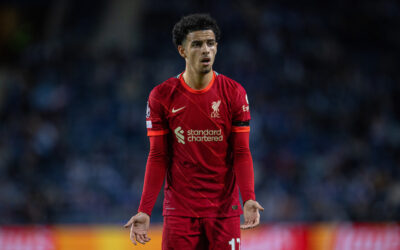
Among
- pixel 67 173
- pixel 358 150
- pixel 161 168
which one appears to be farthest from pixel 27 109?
pixel 161 168

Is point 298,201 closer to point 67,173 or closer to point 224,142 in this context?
point 67,173

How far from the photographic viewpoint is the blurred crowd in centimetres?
1062

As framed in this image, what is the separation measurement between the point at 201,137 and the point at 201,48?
61 cm

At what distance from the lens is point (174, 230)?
393 centimetres

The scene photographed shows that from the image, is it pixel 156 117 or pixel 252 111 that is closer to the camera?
pixel 156 117

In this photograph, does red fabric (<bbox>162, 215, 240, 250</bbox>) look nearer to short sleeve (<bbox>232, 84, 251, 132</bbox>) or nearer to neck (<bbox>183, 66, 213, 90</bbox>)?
short sleeve (<bbox>232, 84, 251, 132</bbox>)

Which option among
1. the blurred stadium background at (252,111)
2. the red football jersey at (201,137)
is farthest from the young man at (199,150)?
the blurred stadium background at (252,111)

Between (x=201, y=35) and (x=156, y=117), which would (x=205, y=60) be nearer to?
(x=201, y=35)

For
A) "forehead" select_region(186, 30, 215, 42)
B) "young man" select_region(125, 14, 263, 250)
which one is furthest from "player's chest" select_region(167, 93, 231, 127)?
"forehead" select_region(186, 30, 215, 42)

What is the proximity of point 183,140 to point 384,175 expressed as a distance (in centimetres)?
775

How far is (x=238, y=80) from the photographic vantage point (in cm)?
1259

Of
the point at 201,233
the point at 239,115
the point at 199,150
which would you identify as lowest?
the point at 201,233

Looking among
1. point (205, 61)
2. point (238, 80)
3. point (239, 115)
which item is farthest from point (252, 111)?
point (205, 61)

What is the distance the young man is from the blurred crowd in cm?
633
